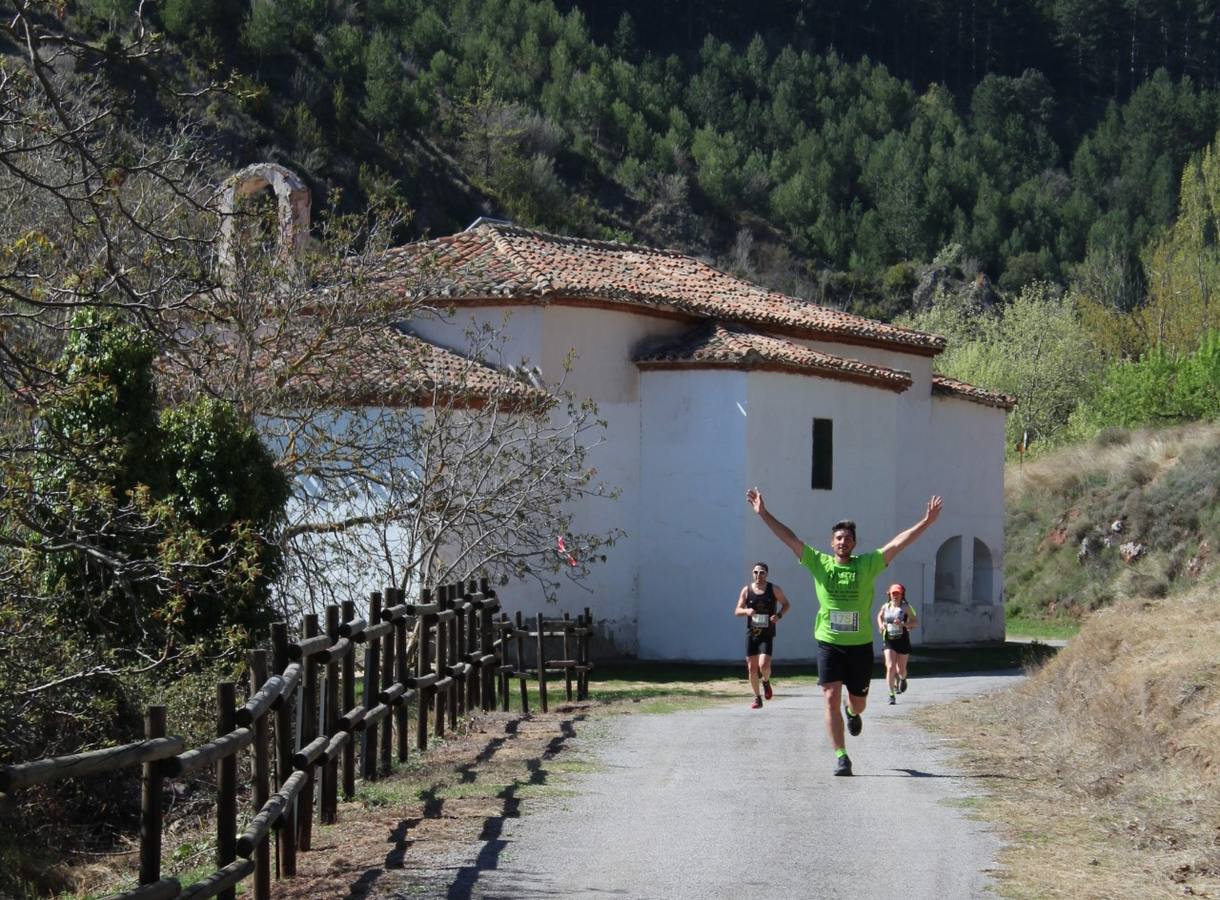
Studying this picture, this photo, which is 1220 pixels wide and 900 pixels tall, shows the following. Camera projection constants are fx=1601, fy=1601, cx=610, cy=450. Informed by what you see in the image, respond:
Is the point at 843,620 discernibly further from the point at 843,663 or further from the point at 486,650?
the point at 486,650

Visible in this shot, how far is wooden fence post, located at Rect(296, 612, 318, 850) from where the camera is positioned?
928 centimetres

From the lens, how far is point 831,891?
8242mm

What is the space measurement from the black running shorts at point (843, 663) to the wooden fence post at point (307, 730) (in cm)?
425

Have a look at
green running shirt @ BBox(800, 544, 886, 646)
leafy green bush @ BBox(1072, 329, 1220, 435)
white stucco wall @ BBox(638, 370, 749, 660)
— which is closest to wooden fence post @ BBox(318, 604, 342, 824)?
green running shirt @ BBox(800, 544, 886, 646)

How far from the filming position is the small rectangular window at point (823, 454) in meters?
29.3

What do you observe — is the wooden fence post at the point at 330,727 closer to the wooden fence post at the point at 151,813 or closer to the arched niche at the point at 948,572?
the wooden fence post at the point at 151,813

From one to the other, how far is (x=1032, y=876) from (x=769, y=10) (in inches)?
3845

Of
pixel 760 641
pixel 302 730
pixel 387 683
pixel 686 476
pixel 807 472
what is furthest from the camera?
pixel 807 472

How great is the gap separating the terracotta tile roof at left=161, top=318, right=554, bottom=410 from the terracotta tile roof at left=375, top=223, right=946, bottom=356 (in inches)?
70.9

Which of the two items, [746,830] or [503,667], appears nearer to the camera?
[746,830]

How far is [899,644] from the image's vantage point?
19.5m

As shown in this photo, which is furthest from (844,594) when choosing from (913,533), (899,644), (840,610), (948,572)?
(948,572)

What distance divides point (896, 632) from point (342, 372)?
7.45 meters

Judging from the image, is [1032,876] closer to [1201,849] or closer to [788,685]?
[1201,849]
